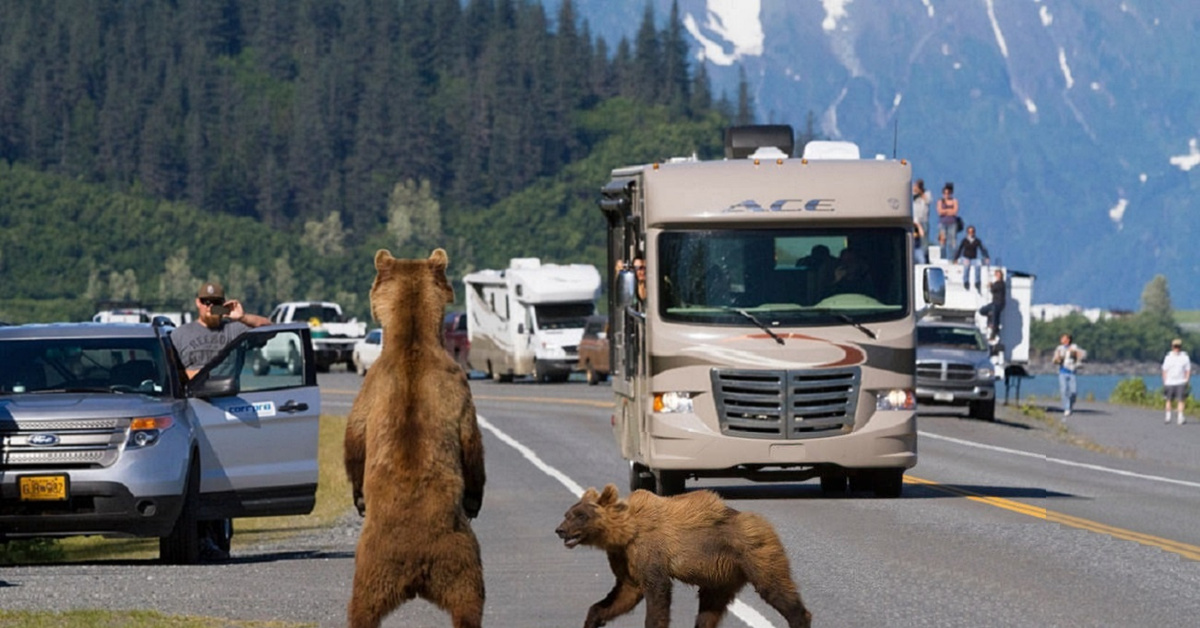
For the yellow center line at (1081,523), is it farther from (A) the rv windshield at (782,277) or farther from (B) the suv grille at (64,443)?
(B) the suv grille at (64,443)

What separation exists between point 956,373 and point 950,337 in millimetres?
1471

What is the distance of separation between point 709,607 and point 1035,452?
24.0 meters

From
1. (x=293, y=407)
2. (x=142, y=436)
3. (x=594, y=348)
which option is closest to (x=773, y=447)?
(x=293, y=407)

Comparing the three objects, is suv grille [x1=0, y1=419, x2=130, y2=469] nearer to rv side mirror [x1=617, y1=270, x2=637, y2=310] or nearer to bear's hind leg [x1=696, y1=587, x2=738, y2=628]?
rv side mirror [x1=617, y1=270, x2=637, y2=310]

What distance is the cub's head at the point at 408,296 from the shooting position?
826cm

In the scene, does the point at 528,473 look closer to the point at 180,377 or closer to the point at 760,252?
the point at 760,252

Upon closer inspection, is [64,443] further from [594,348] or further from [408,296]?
[594,348]

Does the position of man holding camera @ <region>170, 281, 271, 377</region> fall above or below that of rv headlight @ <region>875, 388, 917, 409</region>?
above

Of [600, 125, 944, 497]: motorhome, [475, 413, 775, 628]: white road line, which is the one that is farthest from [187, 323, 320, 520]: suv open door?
[600, 125, 944, 497]: motorhome

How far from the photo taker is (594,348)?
5588cm

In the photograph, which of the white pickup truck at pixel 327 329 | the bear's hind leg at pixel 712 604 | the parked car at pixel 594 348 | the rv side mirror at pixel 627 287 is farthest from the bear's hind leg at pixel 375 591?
the white pickup truck at pixel 327 329

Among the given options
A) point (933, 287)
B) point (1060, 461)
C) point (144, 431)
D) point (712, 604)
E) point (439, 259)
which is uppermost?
point (439, 259)

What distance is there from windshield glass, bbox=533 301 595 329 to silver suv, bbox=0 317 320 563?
4101 centimetres

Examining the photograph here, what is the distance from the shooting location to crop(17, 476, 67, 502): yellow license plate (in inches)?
595
